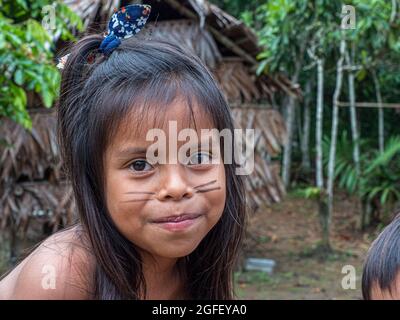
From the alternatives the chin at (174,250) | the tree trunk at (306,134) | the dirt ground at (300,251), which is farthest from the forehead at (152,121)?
the tree trunk at (306,134)

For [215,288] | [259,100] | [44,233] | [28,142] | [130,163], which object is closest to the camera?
[130,163]

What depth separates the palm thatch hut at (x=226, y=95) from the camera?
5.06 meters

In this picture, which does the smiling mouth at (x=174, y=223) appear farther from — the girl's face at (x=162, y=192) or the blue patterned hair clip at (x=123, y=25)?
the blue patterned hair clip at (x=123, y=25)

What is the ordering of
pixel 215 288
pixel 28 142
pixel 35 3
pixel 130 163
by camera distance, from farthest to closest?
1. pixel 28 142
2. pixel 35 3
3. pixel 215 288
4. pixel 130 163

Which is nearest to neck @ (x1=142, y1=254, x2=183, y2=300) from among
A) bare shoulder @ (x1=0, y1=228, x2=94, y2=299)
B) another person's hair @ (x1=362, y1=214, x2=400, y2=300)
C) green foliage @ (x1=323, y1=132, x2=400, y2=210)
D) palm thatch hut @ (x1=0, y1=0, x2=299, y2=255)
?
bare shoulder @ (x1=0, y1=228, x2=94, y2=299)

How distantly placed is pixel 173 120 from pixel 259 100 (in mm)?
5715

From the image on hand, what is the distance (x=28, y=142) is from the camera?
510 cm

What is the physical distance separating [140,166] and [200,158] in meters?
0.12

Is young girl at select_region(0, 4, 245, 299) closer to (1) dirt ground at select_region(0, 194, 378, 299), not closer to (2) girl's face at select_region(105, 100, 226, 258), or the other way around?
(2) girl's face at select_region(105, 100, 226, 258)

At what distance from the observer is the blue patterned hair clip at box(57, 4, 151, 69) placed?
52.1 inches

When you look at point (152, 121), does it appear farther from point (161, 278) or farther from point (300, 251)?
point (300, 251)

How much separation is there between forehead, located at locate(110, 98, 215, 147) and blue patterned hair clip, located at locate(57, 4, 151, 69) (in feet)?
0.80

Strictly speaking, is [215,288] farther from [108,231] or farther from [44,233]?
[44,233]
